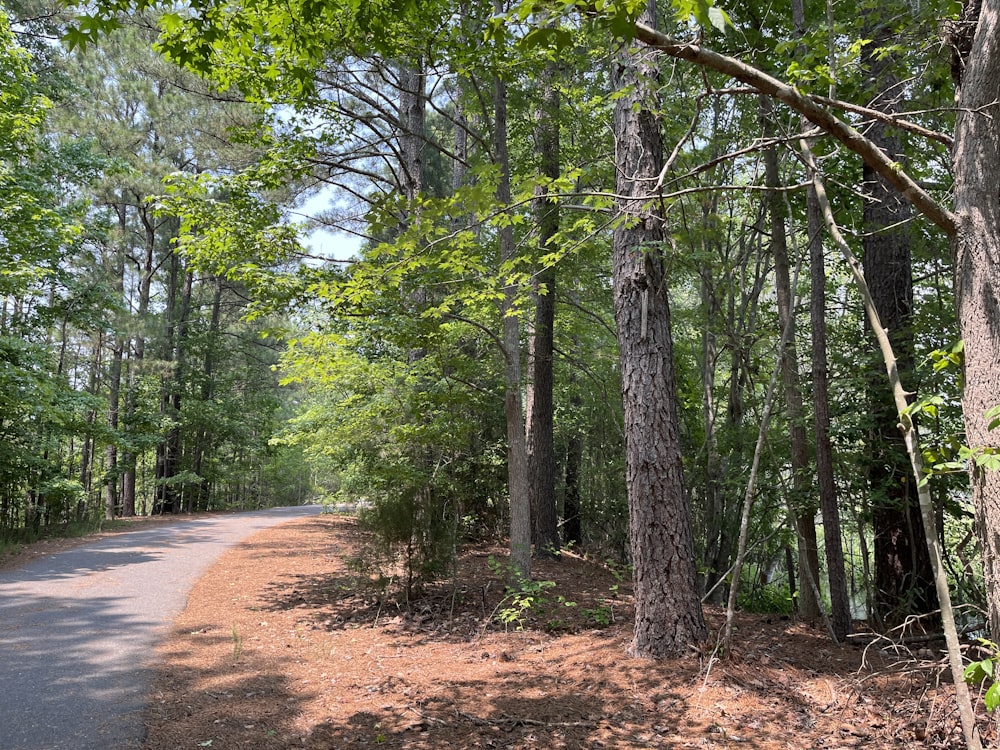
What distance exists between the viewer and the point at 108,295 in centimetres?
1377

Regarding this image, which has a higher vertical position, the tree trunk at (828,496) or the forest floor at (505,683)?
the tree trunk at (828,496)

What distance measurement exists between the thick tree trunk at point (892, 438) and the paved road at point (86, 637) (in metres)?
6.87

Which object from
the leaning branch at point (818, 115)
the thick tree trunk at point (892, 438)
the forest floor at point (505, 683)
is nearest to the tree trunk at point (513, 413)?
the forest floor at point (505, 683)

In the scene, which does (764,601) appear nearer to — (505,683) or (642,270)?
(505,683)

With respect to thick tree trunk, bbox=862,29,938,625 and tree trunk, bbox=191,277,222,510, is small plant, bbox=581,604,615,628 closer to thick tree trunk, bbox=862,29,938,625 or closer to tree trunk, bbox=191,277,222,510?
thick tree trunk, bbox=862,29,938,625

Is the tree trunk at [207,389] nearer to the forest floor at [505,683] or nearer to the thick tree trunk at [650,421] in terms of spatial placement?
the forest floor at [505,683]

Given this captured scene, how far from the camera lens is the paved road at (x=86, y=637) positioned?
4.00 metres

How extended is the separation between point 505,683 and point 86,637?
13.7 ft

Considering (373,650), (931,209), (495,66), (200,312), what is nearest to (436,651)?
(373,650)

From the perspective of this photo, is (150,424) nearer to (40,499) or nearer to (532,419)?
(40,499)

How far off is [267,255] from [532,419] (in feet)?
17.4

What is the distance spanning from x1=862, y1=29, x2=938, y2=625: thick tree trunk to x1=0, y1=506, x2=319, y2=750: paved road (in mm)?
6871

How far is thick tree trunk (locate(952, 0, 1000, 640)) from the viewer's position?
237 cm

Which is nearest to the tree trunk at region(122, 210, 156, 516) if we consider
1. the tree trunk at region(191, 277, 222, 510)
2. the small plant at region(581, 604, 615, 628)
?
the tree trunk at region(191, 277, 222, 510)
